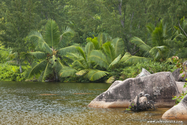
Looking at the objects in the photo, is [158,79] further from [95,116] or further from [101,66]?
[101,66]

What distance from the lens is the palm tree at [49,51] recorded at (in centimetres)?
2144

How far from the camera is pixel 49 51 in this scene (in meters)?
22.0

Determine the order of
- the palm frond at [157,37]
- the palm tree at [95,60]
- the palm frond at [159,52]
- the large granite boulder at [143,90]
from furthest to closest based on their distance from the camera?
1. the palm frond at [157,37]
2. the palm tree at [95,60]
3. the palm frond at [159,52]
4. the large granite boulder at [143,90]

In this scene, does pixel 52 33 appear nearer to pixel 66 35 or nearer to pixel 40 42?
pixel 40 42

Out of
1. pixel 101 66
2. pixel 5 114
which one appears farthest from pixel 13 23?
pixel 5 114

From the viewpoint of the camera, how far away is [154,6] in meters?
20.4

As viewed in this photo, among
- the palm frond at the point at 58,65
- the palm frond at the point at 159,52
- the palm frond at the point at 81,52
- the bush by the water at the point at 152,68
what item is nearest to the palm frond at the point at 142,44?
the palm frond at the point at 159,52

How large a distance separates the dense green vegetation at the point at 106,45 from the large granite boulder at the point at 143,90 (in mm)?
9861

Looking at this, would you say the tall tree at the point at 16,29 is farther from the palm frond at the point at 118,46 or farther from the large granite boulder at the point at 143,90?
the large granite boulder at the point at 143,90

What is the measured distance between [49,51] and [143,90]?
51.4 feet

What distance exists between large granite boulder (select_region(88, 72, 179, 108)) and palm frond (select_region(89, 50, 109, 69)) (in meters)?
12.5

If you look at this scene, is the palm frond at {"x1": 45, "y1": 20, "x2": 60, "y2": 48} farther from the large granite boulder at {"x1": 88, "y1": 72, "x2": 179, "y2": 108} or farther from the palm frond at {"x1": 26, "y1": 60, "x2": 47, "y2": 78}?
the large granite boulder at {"x1": 88, "y1": 72, "x2": 179, "y2": 108}

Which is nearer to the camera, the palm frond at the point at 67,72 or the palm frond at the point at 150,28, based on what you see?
the palm frond at the point at 67,72

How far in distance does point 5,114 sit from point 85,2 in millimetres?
25070
